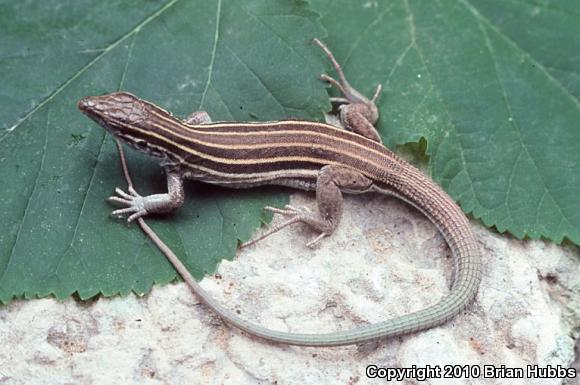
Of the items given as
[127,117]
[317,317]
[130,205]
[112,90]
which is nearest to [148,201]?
[130,205]

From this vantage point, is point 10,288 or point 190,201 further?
point 190,201

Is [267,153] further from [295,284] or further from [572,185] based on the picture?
[572,185]

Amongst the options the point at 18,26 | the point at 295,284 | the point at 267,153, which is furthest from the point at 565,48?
the point at 18,26

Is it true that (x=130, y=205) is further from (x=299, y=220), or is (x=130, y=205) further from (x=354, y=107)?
(x=354, y=107)

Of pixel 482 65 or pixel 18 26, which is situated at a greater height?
pixel 18 26

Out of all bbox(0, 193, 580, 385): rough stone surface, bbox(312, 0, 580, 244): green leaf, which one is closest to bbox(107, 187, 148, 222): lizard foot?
bbox(0, 193, 580, 385): rough stone surface

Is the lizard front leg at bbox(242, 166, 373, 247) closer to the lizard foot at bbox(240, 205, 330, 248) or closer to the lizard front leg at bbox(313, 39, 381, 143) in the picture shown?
the lizard foot at bbox(240, 205, 330, 248)

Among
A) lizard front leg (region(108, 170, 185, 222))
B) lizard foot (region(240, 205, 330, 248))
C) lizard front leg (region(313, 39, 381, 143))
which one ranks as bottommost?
lizard foot (region(240, 205, 330, 248))
